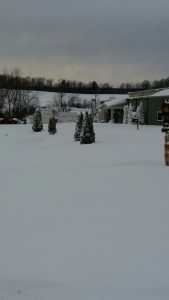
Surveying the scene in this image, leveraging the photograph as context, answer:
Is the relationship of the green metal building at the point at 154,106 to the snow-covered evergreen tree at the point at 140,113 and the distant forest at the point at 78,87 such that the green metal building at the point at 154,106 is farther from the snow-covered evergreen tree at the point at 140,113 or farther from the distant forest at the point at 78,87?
the distant forest at the point at 78,87

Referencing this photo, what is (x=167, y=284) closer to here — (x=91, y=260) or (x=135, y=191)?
(x=91, y=260)

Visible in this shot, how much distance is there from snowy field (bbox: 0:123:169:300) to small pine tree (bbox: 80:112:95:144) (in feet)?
44.5

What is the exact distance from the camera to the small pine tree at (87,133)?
87.5ft

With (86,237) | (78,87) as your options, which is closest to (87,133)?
(86,237)

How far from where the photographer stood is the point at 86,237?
780 centimetres

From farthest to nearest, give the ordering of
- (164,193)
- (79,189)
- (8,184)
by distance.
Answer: (8,184) < (79,189) < (164,193)

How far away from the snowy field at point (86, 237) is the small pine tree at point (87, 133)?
13.6 m

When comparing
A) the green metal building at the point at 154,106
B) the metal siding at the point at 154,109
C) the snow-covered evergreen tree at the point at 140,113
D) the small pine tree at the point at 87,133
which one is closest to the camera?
the small pine tree at the point at 87,133

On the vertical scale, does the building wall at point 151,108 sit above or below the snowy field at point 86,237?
above

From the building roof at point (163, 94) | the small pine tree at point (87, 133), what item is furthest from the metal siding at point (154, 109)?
the small pine tree at point (87, 133)

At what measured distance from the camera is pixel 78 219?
8742mm

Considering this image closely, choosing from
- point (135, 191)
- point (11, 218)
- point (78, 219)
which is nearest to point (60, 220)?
point (78, 219)

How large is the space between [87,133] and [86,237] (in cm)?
1914

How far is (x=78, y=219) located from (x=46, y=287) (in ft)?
8.92
